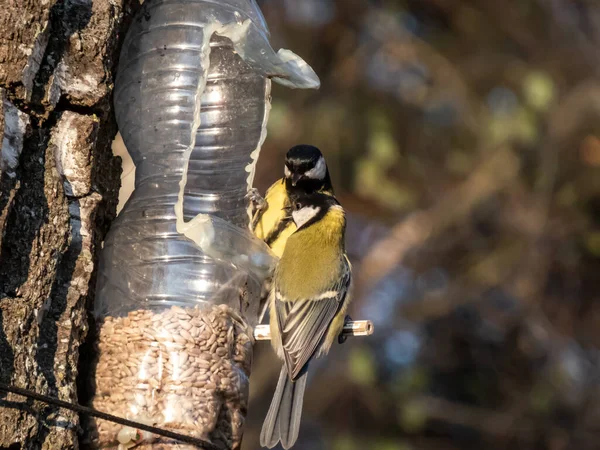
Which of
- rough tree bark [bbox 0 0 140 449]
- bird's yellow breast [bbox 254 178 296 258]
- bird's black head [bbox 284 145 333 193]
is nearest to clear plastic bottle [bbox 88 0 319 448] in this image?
rough tree bark [bbox 0 0 140 449]

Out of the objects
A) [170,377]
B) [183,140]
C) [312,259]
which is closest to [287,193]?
[312,259]

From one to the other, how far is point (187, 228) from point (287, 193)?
3.03ft

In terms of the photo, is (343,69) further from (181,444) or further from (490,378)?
(181,444)

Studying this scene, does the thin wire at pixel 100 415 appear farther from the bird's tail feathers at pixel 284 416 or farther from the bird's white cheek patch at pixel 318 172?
the bird's white cheek patch at pixel 318 172

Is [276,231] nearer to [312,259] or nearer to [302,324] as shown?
[312,259]

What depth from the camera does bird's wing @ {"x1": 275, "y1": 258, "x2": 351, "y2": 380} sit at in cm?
300

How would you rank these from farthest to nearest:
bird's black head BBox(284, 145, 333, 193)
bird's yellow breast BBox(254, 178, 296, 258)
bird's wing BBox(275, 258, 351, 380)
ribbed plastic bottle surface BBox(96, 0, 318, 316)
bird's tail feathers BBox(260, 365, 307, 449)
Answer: bird's black head BBox(284, 145, 333, 193), bird's yellow breast BBox(254, 178, 296, 258), bird's wing BBox(275, 258, 351, 380), bird's tail feathers BBox(260, 365, 307, 449), ribbed plastic bottle surface BBox(96, 0, 318, 316)

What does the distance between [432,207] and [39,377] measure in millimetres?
5358

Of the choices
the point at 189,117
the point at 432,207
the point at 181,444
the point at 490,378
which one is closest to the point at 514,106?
the point at 432,207

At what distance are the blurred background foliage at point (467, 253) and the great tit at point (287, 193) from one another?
336 cm

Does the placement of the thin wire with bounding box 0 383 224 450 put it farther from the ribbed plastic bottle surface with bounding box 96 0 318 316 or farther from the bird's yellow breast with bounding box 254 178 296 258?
the bird's yellow breast with bounding box 254 178 296 258

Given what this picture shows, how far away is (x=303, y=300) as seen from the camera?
10.2 ft

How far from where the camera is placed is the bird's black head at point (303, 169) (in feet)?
11.2

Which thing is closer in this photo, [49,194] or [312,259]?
[49,194]
